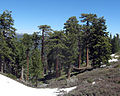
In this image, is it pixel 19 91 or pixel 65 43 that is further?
pixel 65 43

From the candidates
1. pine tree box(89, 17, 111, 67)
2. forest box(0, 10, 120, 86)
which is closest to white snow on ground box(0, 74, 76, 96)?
forest box(0, 10, 120, 86)

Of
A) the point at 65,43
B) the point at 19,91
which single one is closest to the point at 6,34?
the point at 65,43

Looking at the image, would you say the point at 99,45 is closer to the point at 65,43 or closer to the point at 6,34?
the point at 65,43

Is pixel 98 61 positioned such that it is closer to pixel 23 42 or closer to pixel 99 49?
pixel 99 49

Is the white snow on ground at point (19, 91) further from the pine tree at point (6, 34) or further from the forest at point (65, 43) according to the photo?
the pine tree at point (6, 34)

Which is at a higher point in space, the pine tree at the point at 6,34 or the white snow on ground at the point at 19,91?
the pine tree at the point at 6,34

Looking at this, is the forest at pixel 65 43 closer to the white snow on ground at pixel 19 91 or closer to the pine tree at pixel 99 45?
the pine tree at pixel 99 45

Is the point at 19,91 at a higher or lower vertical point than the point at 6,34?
lower

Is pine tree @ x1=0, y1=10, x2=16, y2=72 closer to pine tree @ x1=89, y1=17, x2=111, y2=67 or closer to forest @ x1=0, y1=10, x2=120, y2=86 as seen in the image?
forest @ x1=0, y1=10, x2=120, y2=86

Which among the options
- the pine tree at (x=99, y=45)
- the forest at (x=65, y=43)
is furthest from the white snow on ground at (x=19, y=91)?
the pine tree at (x=99, y=45)

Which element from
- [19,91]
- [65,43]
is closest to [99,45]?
[65,43]

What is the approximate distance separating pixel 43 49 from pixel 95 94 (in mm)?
28008

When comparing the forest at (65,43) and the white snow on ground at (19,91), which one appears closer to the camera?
the white snow on ground at (19,91)

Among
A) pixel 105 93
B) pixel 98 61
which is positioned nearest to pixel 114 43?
pixel 98 61
